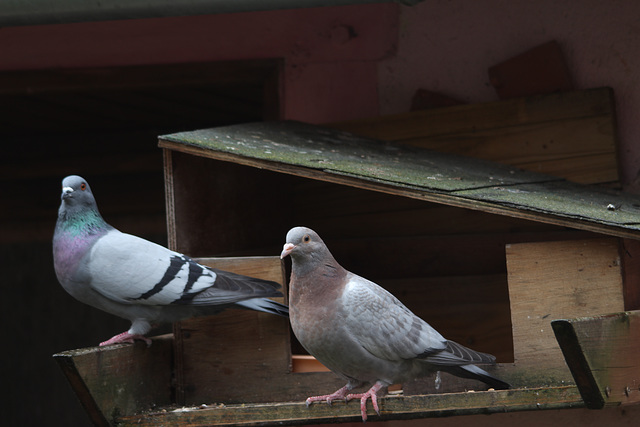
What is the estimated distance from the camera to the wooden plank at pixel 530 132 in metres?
3.60

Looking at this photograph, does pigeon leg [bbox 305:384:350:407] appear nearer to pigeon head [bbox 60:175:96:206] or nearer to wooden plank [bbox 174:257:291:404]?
wooden plank [bbox 174:257:291:404]

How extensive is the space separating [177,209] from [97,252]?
0.33 meters

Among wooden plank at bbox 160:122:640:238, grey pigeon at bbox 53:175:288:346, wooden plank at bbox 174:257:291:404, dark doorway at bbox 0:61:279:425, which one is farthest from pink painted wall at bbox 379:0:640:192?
grey pigeon at bbox 53:175:288:346

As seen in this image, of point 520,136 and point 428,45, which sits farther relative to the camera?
point 428,45

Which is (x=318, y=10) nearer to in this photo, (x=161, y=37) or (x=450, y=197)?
(x=161, y=37)

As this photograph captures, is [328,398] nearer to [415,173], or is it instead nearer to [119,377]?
[119,377]

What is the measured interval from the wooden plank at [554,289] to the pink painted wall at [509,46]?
3.27 ft

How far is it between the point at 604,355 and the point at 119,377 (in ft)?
4.99

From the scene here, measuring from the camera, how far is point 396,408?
99.1 inches

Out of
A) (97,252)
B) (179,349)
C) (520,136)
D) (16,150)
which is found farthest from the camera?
(16,150)

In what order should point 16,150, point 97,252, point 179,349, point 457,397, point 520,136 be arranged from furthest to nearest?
1. point 16,150
2. point 520,136
3. point 179,349
4. point 97,252
5. point 457,397

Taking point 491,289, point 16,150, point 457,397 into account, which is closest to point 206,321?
point 457,397

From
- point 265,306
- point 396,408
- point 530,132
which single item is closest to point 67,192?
point 265,306

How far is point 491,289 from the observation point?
379cm
